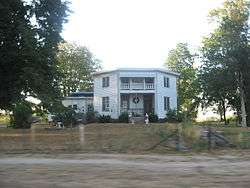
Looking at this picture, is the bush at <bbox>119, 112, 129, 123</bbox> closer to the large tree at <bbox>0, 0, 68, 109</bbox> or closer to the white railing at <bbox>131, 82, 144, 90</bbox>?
the white railing at <bbox>131, 82, 144, 90</bbox>

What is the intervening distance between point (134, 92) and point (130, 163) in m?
45.7

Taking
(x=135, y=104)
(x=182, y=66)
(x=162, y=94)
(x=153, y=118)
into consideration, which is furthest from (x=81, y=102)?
(x=182, y=66)

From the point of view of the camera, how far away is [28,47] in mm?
33562

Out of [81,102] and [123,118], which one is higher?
[81,102]

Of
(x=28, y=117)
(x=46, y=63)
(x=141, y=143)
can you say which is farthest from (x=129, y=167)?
(x=28, y=117)

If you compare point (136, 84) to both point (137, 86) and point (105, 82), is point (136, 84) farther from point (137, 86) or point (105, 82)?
Answer: point (105, 82)

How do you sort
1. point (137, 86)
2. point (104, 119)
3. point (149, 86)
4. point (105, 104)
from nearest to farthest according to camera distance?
point (104, 119) < point (137, 86) < point (149, 86) < point (105, 104)

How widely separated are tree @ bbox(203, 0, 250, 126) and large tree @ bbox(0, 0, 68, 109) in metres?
26.7

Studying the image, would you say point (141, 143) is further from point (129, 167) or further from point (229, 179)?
point (229, 179)

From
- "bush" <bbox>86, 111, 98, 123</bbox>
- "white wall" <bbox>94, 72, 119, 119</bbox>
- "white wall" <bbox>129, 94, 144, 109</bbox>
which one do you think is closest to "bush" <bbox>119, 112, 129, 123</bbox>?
"bush" <bbox>86, 111, 98, 123</bbox>

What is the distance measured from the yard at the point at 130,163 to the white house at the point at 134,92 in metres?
35.2

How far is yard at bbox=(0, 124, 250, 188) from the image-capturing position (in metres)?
13.4

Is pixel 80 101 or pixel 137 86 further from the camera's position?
pixel 80 101

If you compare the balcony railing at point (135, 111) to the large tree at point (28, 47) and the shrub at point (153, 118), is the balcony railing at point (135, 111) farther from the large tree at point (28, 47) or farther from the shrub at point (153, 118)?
the large tree at point (28, 47)
